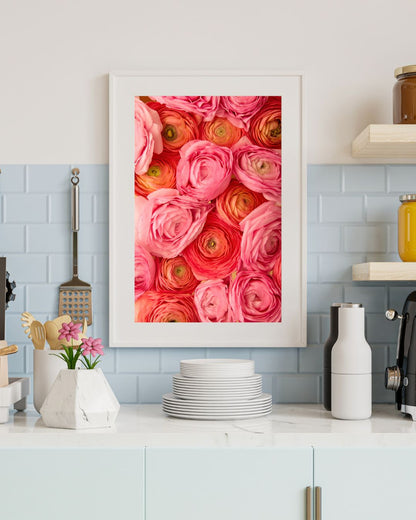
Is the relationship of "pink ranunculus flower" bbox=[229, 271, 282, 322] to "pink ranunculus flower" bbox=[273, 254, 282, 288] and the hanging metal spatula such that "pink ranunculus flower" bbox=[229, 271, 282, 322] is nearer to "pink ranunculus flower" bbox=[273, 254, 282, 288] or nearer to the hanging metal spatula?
"pink ranunculus flower" bbox=[273, 254, 282, 288]

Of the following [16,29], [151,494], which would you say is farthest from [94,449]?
[16,29]

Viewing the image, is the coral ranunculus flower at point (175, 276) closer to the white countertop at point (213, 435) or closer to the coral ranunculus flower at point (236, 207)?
the coral ranunculus flower at point (236, 207)

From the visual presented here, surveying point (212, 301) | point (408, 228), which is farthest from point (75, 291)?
point (408, 228)

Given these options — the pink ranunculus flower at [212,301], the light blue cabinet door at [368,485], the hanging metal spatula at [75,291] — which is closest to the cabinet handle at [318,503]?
the light blue cabinet door at [368,485]

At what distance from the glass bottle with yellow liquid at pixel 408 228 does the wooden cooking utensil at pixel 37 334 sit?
109 cm

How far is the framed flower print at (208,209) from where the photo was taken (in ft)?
7.33

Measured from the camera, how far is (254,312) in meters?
2.24

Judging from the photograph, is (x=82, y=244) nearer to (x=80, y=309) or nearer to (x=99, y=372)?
(x=80, y=309)

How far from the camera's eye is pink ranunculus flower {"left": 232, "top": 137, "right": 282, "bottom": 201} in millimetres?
2242

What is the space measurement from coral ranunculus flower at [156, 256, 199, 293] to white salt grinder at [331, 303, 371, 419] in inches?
20.3

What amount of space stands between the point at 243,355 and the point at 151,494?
2.05 ft

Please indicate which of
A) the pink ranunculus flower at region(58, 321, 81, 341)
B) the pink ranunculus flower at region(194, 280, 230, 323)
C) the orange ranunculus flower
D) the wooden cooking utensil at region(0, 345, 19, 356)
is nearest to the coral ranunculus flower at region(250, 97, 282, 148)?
the orange ranunculus flower

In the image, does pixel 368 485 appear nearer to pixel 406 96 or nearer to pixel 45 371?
pixel 45 371

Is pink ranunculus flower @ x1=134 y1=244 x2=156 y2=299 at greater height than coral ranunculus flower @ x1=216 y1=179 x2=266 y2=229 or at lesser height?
lesser
